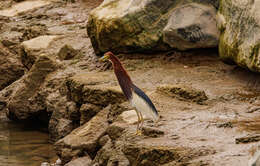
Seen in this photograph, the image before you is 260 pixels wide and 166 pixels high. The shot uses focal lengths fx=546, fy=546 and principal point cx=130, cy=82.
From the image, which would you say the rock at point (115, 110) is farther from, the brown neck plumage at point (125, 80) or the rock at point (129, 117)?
the brown neck plumage at point (125, 80)

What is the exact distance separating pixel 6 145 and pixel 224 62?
11.9 ft

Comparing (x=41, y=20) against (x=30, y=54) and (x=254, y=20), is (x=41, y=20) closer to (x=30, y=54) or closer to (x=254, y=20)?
(x=30, y=54)

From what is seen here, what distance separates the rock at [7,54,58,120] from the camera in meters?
9.48

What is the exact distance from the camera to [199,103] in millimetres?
6605

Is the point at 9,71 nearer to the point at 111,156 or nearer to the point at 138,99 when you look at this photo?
the point at 111,156

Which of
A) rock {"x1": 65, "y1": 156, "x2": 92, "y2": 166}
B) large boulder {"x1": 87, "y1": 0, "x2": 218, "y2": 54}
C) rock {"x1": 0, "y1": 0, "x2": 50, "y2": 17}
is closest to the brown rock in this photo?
large boulder {"x1": 87, "y1": 0, "x2": 218, "y2": 54}

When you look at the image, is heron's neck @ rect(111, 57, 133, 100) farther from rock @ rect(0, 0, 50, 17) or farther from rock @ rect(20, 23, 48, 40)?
rock @ rect(0, 0, 50, 17)

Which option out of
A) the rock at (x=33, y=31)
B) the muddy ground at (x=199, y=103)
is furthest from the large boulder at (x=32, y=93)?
the rock at (x=33, y=31)

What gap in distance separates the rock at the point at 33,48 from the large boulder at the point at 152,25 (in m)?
1.25

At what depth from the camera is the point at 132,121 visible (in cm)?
596

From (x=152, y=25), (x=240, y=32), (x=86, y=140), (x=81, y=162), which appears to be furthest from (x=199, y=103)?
(x=152, y=25)

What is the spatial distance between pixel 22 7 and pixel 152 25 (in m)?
4.83

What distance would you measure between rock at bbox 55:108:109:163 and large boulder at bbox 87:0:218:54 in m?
1.91

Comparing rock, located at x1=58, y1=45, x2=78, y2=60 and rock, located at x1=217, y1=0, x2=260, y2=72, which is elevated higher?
rock, located at x1=217, y1=0, x2=260, y2=72
